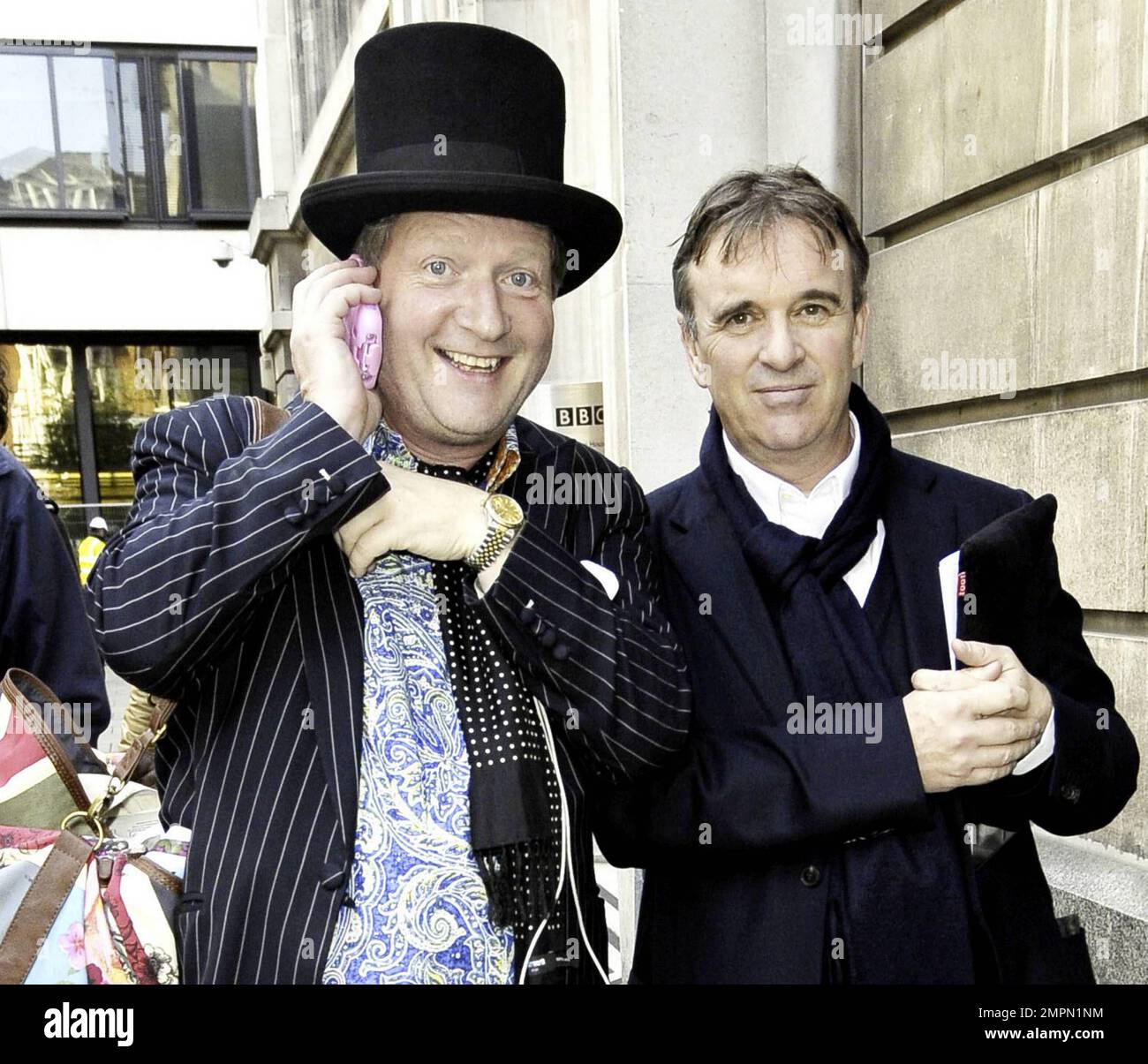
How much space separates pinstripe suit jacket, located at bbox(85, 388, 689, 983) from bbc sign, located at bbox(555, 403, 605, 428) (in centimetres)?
335

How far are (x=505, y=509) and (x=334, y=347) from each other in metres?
0.37

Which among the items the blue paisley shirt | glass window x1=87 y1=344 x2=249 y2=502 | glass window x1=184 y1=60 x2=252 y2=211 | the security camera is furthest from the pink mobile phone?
glass window x1=184 y1=60 x2=252 y2=211

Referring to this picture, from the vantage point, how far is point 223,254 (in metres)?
18.4

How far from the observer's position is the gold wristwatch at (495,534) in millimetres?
1590

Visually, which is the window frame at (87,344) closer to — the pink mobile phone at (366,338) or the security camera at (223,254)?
the security camera at (223,254)

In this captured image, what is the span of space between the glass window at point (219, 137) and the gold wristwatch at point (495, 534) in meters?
19.7

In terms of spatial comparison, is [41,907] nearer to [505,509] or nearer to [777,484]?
[505,509]

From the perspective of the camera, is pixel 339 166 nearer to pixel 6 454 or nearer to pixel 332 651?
pixel 6 454

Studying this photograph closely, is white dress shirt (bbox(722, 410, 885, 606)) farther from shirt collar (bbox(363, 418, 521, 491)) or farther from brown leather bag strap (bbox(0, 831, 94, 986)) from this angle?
brown leather bag strap (bbox(0, 831, 94, 986))

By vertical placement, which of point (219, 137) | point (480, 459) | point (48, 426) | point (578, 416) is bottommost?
point (480, 459)

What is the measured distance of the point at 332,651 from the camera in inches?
61.8

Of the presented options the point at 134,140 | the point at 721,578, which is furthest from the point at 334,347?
the point at 134,140

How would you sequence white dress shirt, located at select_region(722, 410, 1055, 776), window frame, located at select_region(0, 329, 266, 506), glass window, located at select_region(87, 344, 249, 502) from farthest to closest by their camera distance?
1. glass window, located at select_region(87, 344, 249, 502)
2. window frame, located at select_region(0, 329, 266, 506)
3. white dress shirt, located at select_region(722, 410, 1055, 776)

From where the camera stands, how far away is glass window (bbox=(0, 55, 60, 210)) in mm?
16984
